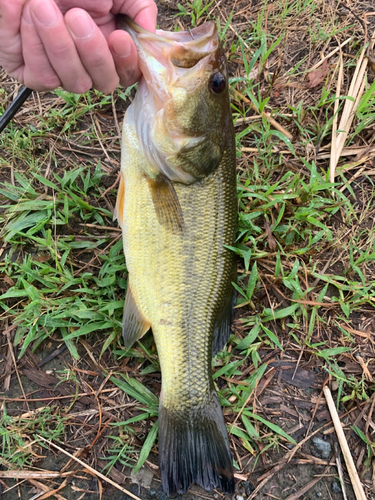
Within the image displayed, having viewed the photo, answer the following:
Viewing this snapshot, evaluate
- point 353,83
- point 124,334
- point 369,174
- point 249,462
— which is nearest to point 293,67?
point 353,83

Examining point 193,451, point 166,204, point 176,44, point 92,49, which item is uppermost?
point 92,49

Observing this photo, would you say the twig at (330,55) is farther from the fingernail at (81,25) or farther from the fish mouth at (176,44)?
the fingernail at (81,25)

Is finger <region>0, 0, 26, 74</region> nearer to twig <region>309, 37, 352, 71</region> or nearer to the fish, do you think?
the fish

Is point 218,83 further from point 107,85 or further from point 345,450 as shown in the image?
point 345,450

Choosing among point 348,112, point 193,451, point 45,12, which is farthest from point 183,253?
point 348,112

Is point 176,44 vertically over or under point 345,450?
over

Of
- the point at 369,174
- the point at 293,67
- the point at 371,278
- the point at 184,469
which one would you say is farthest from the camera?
the point at 293,67

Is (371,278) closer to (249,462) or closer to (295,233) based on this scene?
(295,233)

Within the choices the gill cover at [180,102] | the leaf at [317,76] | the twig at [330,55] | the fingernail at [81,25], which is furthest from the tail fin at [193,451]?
the twig at [330,55]
